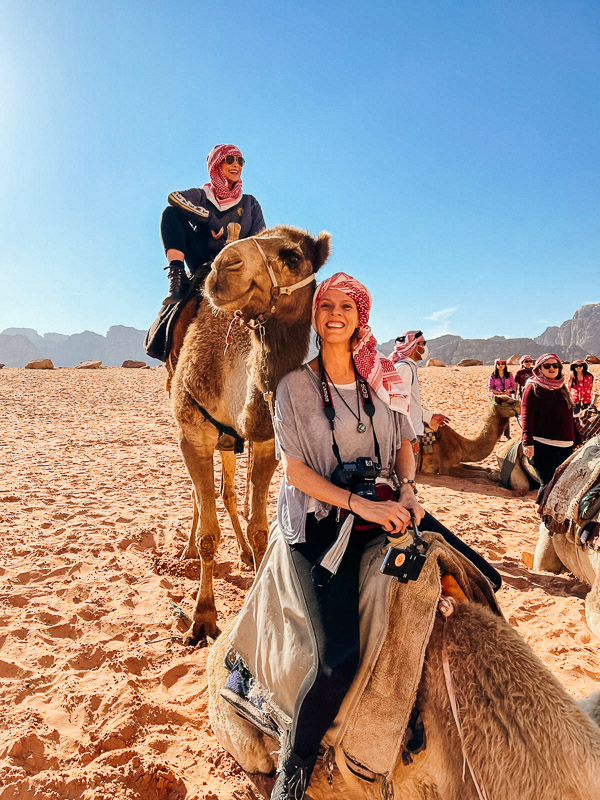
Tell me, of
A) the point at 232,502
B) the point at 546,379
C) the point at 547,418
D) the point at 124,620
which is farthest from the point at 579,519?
the point at 124,620

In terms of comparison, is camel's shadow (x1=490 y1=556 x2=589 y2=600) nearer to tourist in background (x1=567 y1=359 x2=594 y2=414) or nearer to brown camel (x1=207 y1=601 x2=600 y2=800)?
brown camel (x1=207 y1=601 x2=600 y2=800)

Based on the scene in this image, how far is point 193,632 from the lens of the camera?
11.5 ft

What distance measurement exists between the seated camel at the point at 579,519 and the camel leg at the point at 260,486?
2.34 m

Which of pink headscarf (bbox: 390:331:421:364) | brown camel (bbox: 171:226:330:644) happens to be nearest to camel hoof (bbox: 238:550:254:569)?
brown camel (bbox: 171:226:330:644)

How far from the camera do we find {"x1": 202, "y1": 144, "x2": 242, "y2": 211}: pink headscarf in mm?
3395

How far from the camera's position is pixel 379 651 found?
1.56 m

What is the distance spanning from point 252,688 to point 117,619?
2.29 metres

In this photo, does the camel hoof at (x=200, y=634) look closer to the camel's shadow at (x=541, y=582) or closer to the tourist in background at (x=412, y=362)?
the tourist in background at (x=412, y=362)

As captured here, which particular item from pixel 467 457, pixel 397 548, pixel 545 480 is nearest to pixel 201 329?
pixel 397 548

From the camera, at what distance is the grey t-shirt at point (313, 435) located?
1841mm

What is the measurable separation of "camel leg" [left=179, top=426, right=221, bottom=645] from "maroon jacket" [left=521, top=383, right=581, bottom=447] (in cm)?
385

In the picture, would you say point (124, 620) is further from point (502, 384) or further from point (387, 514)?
point (502, 384)

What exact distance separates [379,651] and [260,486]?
1.77 m

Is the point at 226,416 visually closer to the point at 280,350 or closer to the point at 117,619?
the point at 280,350
